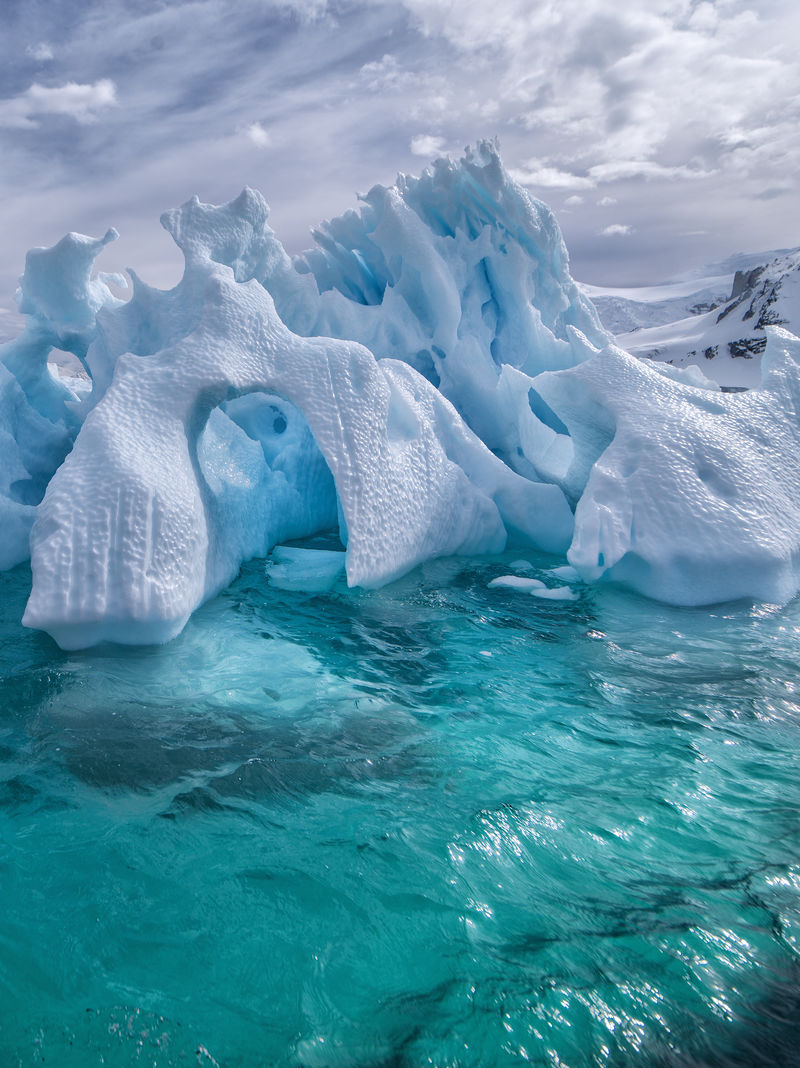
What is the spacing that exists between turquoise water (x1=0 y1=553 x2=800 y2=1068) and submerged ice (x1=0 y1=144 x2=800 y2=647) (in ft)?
2.58

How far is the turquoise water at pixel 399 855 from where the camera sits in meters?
1.74

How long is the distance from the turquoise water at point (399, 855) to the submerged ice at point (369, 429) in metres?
0.79

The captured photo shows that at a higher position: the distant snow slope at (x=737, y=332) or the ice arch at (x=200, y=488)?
the distant snow slope at (x=737, y=332)

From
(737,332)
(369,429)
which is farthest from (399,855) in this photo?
(737,332)

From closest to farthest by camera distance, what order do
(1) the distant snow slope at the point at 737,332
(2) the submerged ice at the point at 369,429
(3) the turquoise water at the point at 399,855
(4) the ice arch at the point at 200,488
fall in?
1. (3) the turquoise water at the point at 399,855
2. (4) the ice arch at the point at 200,488
3. (2) the submerged ice at the point at 369,429
4. (1) the distant snow slope at the point at 737,332

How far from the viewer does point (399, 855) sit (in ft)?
7.63

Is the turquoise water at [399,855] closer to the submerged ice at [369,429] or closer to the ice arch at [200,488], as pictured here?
the ice arch at [200,488]

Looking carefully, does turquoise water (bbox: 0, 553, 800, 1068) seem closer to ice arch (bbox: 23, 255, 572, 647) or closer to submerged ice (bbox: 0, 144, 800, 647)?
ice arch (bbox: 23, 255, 572, 647)

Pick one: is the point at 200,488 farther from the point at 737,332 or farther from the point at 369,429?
the point at 737,332

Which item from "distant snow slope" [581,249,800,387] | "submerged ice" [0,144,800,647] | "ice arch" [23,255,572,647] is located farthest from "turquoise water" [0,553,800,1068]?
"distant snow slope" [581,249,800,387]

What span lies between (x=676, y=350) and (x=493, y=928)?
28400mm

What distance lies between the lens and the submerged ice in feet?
13.4

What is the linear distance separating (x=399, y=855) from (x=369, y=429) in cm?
320

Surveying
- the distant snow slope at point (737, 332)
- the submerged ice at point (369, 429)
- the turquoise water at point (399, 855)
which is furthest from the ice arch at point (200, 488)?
the distant snow slope at point (737, 332)
